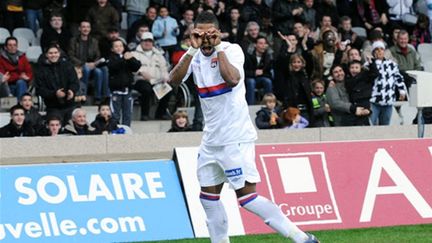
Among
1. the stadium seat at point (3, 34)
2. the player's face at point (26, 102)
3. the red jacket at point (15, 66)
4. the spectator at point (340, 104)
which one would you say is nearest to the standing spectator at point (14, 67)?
the red jacket at point (15, 66)

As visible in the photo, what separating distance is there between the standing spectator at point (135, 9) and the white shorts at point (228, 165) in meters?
11.4

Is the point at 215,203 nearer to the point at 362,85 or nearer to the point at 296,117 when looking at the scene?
the point at 296,117

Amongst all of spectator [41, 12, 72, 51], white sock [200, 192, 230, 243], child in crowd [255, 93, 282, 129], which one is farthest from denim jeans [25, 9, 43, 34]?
white sock [200, 192, 230, 243]

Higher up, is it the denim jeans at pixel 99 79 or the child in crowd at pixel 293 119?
the denim jeans at pixel 99 79

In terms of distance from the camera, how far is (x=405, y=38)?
23.5 meters

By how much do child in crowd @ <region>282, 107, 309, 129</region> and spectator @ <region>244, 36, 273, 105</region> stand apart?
2040 mm

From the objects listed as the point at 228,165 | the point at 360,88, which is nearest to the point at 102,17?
the point at 360,88

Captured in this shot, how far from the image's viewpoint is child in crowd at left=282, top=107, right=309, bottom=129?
19823 millimetres

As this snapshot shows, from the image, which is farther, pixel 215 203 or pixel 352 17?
pixel 352 17

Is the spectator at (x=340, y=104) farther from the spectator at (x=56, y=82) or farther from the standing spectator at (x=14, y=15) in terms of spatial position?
the standing spectator at (x=14, y=15)

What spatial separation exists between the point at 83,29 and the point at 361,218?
8.01 meters

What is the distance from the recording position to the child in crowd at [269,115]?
19.9 meters

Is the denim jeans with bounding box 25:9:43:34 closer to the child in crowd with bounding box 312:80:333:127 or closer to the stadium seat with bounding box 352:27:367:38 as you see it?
the child in crowd with bounding box 312:80:333:127

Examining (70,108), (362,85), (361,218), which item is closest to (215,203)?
(361,218)
